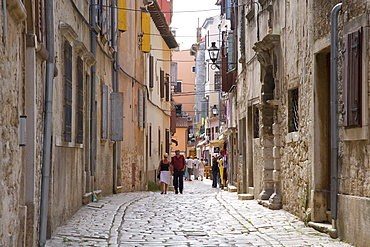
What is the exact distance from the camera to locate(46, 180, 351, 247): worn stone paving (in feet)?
32.7

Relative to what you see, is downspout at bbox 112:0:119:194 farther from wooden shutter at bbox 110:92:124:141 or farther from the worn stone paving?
the worn stone paving

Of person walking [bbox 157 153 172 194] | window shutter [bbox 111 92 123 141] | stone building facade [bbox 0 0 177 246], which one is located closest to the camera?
stone building facade [bbox 0 0 177 246]

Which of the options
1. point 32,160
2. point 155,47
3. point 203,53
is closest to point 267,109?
point 32,160

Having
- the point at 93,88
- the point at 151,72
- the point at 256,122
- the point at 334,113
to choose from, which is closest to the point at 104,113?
the point at 93,88

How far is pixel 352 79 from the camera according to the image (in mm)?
9188

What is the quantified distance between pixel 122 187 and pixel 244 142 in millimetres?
4225

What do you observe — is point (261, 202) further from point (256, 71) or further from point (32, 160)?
point (32, 160)

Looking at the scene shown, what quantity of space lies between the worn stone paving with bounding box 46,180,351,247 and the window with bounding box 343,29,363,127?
1716 millimetres

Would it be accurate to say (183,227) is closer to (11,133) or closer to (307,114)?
(307,114)

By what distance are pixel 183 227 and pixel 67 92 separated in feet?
10.2

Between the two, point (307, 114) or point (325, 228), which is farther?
point (307, 114)

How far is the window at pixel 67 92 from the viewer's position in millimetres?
12055

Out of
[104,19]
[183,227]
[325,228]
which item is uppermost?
[104,19]

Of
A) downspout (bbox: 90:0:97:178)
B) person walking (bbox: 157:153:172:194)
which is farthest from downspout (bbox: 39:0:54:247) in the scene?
person walking (bbox: 157:153:172:194)
